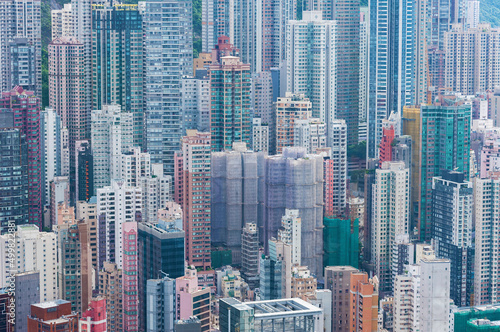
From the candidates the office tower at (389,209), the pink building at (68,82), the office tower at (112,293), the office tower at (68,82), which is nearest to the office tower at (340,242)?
the office tower at (389,209)

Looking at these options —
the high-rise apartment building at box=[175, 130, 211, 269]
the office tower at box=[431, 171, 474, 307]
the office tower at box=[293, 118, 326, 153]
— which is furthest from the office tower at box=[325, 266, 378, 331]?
the office tower at box=[293, 118, 326, 153]

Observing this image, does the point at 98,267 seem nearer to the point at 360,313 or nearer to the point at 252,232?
the point at 252,232

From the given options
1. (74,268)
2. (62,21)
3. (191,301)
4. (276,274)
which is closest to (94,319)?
(191,301)

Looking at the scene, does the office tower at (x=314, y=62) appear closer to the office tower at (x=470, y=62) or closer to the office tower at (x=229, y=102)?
the office tower at (x=229, y=102)

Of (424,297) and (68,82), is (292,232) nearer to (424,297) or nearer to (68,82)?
(424,297)

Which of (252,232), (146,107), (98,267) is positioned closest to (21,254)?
(98,267)

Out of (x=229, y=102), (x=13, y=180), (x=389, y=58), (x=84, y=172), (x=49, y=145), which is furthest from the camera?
(x=389, y=58)
